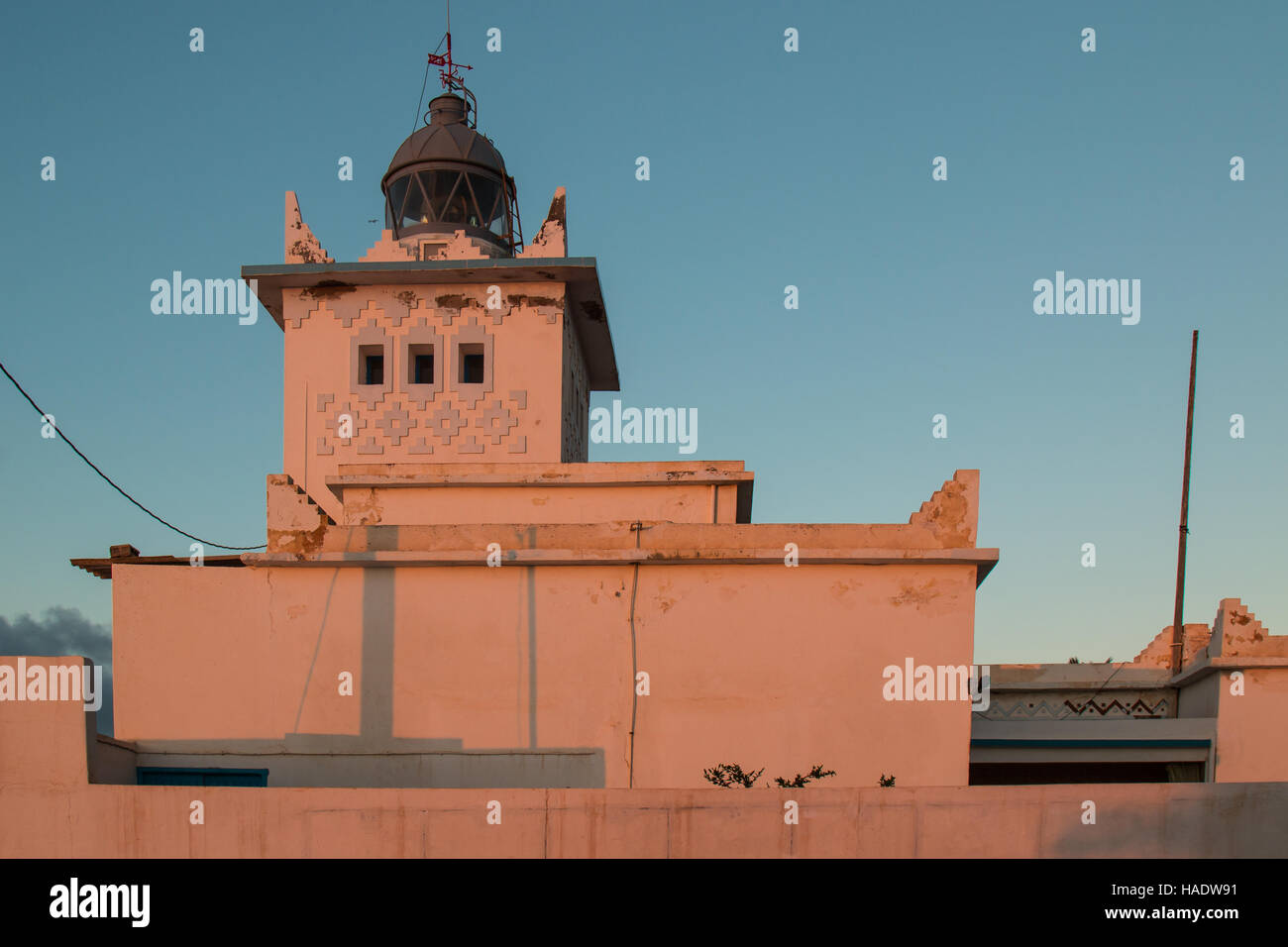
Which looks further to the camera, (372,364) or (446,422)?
(372,364)

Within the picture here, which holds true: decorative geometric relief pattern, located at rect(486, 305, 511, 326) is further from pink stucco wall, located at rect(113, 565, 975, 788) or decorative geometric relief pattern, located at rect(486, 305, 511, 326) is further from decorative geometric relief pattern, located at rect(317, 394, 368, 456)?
pink stucco wall, located at rect(113, 565, 975, 788)

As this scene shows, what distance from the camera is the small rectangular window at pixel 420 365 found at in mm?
20453

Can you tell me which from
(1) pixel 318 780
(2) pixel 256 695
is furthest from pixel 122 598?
(1) pixel 318 780

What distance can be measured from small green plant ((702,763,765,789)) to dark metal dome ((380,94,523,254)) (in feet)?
41.3

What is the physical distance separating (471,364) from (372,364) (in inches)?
74.6

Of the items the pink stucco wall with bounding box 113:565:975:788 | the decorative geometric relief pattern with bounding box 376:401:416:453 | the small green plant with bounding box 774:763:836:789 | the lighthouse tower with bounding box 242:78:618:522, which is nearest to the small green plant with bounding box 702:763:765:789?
the pink stucco wall with bounding box 113:565:975:788

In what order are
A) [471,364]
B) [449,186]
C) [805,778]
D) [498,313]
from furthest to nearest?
[449,186] < [471,364] < [498,313] < [805,778]

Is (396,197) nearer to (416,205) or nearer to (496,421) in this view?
(416,205)

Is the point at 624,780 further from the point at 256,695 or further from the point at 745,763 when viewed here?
the point at 256,695

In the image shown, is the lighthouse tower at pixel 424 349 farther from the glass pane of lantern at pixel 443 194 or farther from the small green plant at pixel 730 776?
the small green plant at pixel 730 776

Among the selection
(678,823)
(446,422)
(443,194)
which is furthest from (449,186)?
(678,823)

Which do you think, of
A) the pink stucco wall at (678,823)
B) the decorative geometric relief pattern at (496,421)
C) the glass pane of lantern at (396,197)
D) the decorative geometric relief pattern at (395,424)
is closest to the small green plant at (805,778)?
the pink stucco wall at (678,823)

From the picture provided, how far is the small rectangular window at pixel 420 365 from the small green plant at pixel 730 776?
9828 millimetres

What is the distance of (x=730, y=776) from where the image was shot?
1362cm
